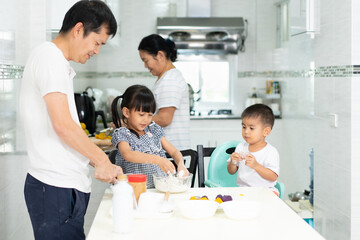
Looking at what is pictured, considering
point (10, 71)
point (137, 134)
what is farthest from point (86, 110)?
point (137, 134)

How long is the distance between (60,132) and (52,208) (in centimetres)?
31

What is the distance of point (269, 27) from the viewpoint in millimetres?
4934

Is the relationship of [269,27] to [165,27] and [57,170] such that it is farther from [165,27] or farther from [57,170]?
[57,170]

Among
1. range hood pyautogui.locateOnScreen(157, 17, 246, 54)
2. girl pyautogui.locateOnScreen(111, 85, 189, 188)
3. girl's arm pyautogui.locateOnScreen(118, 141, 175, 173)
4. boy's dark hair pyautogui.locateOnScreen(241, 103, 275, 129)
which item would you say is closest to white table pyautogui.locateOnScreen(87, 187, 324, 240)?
girl's arm pyautogui.locateOnScreen(118, 141, 175, 173)

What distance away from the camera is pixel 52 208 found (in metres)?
1.63

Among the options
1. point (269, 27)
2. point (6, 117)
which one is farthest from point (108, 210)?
point (269, 27)

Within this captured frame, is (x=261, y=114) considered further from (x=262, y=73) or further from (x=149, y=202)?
(x=262, y=73)

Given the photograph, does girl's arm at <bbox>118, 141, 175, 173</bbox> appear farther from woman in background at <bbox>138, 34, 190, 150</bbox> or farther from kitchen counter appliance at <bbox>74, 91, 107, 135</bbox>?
kitchen counter appliance at <bbox>74, 91, 107, 135</bbox>

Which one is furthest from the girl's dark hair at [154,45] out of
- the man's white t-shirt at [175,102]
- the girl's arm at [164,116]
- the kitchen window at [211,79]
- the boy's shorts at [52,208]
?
the kitchen window at [211,79]

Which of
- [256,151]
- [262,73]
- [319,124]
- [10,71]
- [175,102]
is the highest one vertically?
[262,73]

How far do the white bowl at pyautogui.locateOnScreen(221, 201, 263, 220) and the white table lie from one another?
0.02 m

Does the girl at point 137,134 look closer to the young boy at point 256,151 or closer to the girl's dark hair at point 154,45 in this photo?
the young boy at point 256,151

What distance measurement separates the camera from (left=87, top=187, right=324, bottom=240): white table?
54.2 inches

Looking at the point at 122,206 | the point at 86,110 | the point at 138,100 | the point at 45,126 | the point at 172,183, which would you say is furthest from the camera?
the point at 86,110
